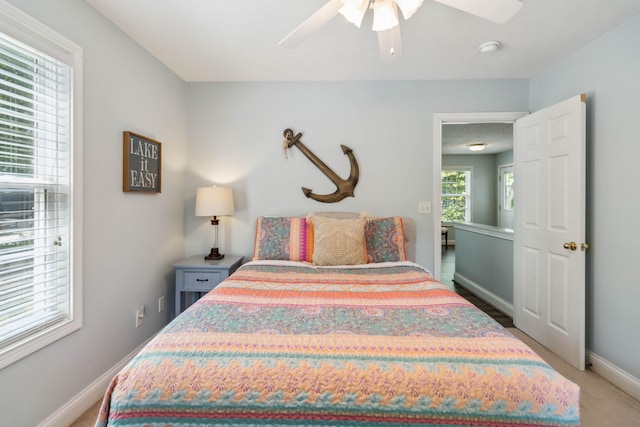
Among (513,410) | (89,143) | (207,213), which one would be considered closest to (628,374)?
(513,410)

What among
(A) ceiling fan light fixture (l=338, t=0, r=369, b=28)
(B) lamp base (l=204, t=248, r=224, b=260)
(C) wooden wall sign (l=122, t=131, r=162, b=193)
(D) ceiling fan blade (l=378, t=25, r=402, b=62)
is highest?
(A) ceiling fan light fixture (l=338, t=0, r=369, b=28)

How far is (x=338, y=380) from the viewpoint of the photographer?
96cm

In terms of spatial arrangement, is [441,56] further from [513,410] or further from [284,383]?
[284,383]

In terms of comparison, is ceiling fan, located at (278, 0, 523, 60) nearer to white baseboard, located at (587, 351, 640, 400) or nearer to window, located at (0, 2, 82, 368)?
window, located at (0, 2, 82, 368)

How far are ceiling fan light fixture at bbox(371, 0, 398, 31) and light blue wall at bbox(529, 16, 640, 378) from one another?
5.81 ft

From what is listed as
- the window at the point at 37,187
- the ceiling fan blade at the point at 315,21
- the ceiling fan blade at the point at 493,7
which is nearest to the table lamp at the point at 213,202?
the window at the point at 37,187

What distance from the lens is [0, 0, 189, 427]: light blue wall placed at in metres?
1.52

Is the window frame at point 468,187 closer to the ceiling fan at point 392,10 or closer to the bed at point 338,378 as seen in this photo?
the ceiling fan at point 392,10

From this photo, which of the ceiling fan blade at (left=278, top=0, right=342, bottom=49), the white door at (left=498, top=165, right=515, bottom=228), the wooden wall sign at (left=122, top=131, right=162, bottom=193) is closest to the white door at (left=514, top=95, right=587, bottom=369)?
the ceiling fan blade at (left=278, top=0, right=342, bottom=49)

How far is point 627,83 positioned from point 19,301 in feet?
12.4

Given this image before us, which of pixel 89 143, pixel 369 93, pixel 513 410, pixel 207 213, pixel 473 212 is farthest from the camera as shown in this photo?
pixel 473 212

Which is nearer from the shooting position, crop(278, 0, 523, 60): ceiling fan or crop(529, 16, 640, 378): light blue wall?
crop(278, 0, 523, 60): ceiling fan

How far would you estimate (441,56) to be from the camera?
2418 mm

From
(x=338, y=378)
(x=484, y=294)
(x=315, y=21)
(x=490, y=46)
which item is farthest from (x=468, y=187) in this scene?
(x=338, y=378)
